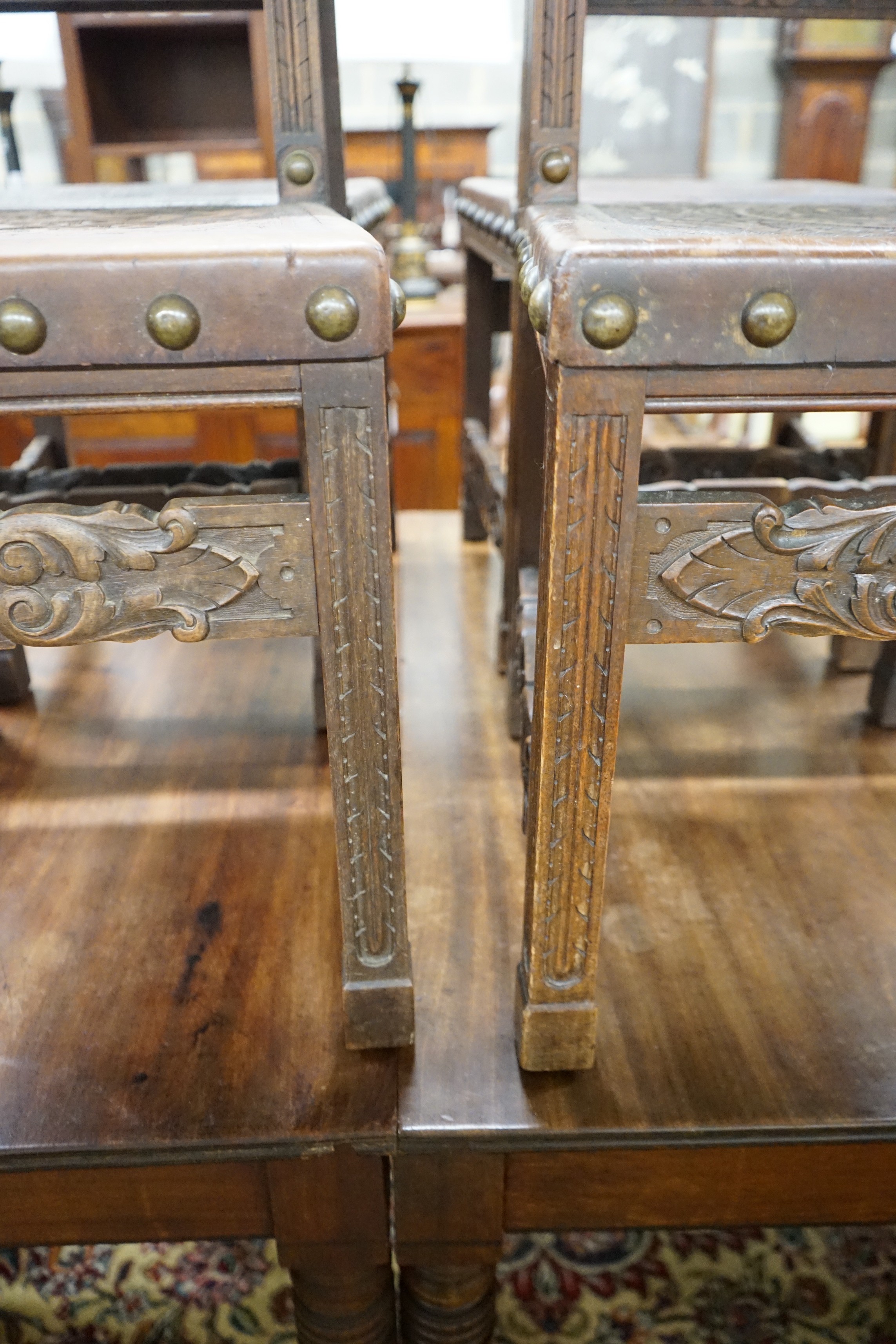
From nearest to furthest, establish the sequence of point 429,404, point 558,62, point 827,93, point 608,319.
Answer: point 608,319, point 558,62, point 429,404, point 827,93

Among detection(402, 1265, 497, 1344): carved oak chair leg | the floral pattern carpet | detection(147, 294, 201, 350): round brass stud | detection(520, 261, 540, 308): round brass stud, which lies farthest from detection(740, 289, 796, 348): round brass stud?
the floral pattern carpet

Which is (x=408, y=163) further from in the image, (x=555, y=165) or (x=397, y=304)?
(x=397, y=304)

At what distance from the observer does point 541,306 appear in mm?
491

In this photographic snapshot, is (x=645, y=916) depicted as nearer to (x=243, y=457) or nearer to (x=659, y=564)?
(x=659, y=564)

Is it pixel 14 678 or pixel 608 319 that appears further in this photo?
pixel 14 678

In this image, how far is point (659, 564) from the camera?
54 centimetres

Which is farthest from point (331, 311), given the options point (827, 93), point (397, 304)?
point (827, 93)

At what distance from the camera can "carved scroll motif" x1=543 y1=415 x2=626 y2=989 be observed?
20.0 inches

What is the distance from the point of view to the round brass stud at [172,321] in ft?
1.56

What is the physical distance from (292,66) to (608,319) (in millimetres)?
511

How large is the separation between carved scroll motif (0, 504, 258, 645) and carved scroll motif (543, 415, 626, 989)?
17 centimetres

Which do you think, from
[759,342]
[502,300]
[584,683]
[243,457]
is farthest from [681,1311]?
[243,457]

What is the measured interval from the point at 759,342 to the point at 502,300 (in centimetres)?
116

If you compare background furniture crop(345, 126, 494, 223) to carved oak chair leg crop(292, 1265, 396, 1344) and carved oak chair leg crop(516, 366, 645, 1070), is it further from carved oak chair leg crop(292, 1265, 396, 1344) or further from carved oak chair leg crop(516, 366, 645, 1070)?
carved oak chair leg crop(292, 1265, 396, 1344)
